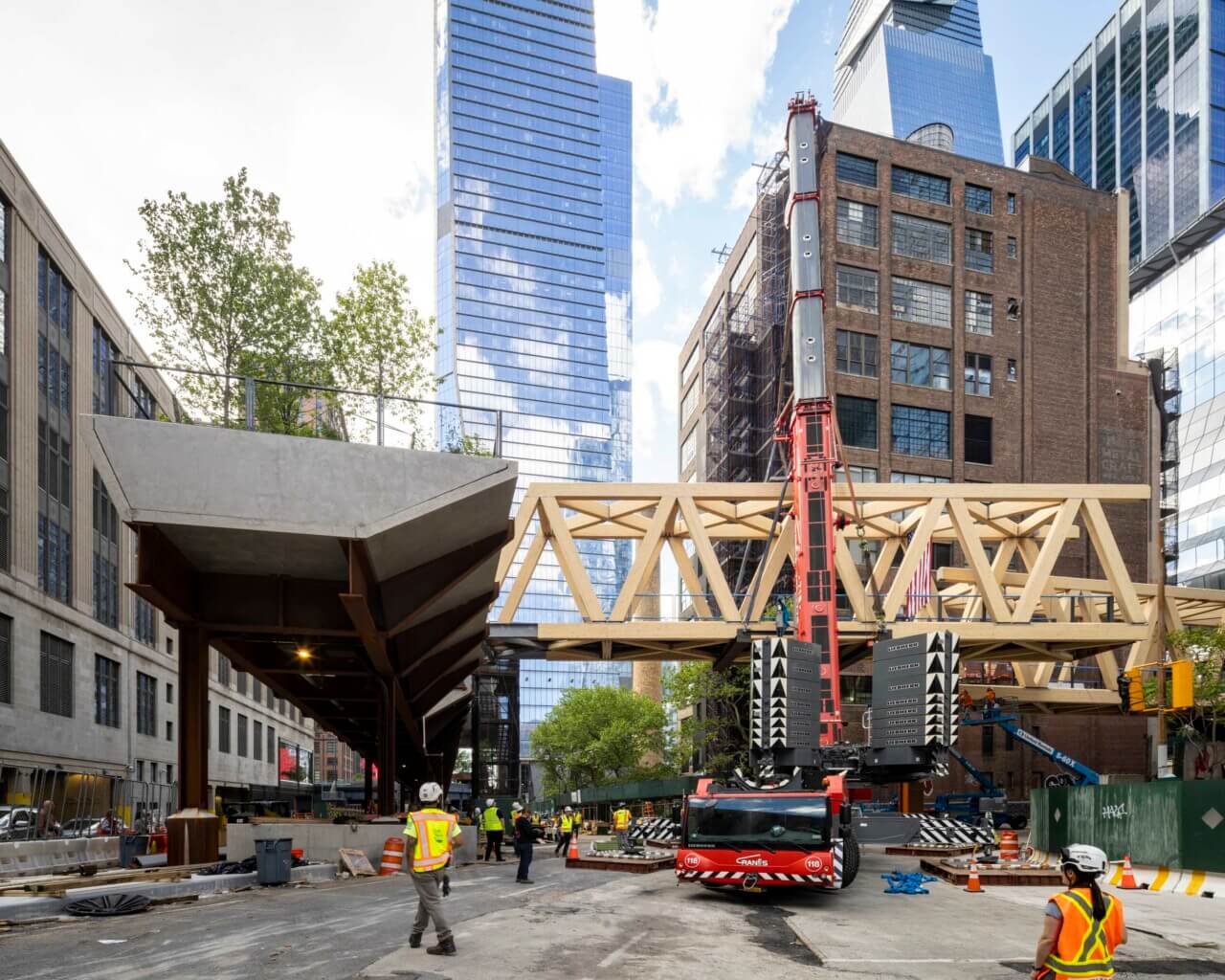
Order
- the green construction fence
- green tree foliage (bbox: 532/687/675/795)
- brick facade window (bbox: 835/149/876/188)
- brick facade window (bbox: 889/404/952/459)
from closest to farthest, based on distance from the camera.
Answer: the green construction fence < brick facade window (bbox: 889/404/952/459) < brick facade window (bbox: 835/149/876/188) < green tree foliage (bbox: 532/687/675/795)

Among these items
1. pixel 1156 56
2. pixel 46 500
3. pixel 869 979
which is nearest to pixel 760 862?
pixel 869 979

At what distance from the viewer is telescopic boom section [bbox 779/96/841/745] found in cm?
3025

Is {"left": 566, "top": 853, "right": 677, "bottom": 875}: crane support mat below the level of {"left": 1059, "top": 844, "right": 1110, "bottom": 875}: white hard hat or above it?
below

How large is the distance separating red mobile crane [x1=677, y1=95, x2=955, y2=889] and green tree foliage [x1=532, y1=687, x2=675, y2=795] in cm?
5272

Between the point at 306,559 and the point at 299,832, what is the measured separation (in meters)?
6.67

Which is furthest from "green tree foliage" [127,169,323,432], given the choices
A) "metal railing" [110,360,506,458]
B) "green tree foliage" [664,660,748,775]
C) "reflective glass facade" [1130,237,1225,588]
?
"reflective glass facade" [1130,237,1225,588]

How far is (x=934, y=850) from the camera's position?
29.7 meters

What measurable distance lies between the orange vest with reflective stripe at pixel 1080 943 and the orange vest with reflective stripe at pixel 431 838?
22.1 ft

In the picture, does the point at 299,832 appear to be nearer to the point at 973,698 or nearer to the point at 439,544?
the point at 439,544

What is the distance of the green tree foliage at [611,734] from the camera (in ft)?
281

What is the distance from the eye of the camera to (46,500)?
42.0 m

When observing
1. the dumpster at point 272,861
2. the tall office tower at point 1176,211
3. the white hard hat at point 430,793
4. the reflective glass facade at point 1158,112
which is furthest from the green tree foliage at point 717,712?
the reflective glass facade at point 1158,112

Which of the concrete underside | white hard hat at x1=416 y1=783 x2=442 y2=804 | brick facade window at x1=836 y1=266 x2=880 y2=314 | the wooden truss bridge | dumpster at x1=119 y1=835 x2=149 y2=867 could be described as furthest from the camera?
brick facade window at x1=836 y1=266 x2=880 y2=314

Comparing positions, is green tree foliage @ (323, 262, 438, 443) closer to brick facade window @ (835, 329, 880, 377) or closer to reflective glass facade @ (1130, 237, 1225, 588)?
brick facade window @ (835, 329, 880, 377)
